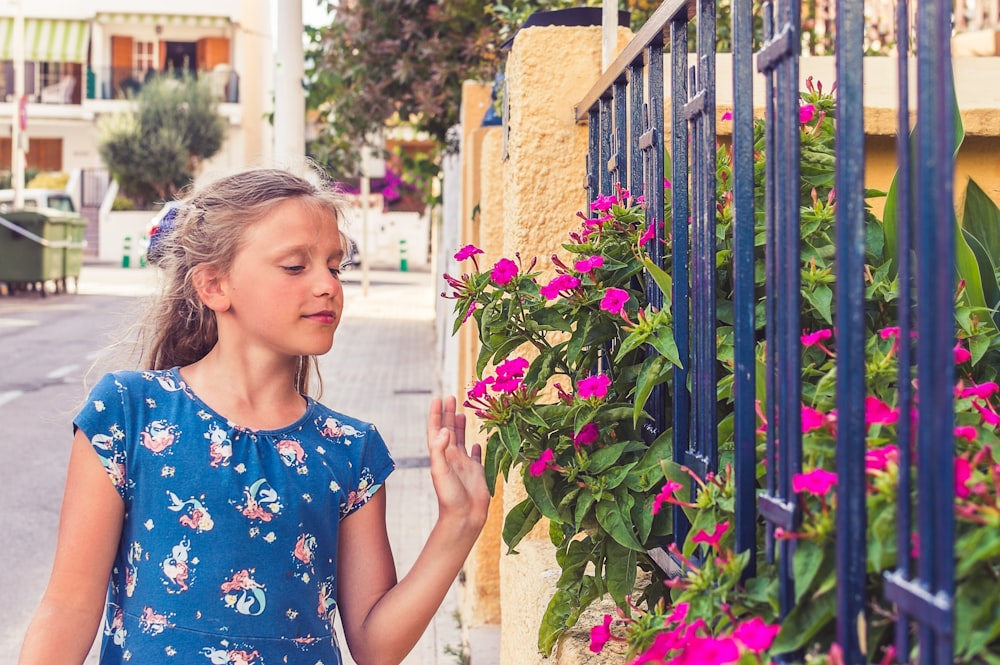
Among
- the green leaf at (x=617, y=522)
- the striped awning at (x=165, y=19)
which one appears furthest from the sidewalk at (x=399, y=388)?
the striped awning at (x=165, y=19)

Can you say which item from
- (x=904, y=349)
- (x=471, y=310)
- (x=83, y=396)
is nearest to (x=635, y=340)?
(x=471, y=310)

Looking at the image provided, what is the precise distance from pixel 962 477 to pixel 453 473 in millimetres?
1059

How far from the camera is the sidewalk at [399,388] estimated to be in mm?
4512

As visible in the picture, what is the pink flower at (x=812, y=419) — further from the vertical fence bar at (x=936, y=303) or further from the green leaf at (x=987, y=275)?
the green leaf at (x=987, y=275)

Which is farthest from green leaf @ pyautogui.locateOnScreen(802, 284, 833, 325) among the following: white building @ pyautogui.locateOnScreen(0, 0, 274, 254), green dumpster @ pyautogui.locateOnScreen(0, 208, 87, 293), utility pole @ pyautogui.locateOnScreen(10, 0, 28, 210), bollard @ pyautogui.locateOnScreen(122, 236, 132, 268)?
white building @ pyautogui.locateOnScreen(0, 0, 274, 254)

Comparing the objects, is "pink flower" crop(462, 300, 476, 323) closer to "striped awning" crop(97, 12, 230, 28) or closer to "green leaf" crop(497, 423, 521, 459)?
"green leaf" crop(497, 423, 521, 459)

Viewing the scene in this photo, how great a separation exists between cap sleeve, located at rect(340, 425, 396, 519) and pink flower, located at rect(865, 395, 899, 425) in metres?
1.02

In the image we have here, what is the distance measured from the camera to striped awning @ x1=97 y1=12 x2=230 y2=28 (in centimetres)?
3716

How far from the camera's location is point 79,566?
175cm

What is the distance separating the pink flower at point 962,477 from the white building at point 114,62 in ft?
122

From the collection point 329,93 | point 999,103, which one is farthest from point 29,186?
point 999,103

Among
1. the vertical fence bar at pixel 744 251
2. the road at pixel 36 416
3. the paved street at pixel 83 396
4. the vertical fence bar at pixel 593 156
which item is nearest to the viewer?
the vertical fence bar at pixel 744 251

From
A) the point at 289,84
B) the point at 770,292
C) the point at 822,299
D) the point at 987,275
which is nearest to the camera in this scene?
the point at 770,292

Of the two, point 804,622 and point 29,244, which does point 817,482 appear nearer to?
point 804,622
